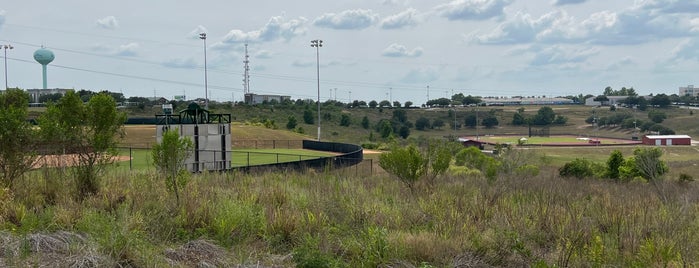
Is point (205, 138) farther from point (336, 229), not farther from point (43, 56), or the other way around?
point (43, 56)

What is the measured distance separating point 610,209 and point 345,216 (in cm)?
492

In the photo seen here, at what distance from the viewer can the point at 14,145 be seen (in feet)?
46.5

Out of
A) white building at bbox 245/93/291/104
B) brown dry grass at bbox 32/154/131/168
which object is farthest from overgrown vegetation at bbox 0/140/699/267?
white building at bbox 245/93/291/104

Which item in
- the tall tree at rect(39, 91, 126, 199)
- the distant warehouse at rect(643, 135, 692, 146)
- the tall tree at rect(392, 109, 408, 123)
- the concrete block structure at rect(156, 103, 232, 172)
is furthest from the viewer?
the tall tree at rect(392, 109, 408, 123)

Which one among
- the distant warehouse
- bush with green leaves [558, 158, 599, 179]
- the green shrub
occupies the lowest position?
the distant warehouse

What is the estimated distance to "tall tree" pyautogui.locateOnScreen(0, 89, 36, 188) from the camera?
1395 centimetres

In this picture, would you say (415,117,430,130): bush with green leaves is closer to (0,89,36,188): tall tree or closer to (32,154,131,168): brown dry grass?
(32,154,131,168): brown dry grass

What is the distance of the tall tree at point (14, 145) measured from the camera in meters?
13.9

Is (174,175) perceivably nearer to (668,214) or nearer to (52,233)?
(52,233)

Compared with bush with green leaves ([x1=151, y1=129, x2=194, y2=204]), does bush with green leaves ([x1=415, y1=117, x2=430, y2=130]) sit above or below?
below

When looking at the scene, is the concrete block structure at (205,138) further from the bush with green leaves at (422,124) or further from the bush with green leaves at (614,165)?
the bush with green leaves at (422,124)

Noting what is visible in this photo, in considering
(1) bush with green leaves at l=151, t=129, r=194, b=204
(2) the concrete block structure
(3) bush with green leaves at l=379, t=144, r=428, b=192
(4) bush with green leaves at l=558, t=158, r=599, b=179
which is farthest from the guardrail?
(4) bush with green leaves at l=558, t=158, r=599, b=179

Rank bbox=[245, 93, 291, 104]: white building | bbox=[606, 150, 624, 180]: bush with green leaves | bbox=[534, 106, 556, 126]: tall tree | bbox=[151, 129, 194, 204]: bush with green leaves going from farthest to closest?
bbox=[534, 106, 556, 126]: tall tree, bbox=[245, 93, 291, 104]: white building, bbox=[606, 150, 624, 180]: bush with green leaves, bbox=[151, 129, 194, 204]: bush with green leaves

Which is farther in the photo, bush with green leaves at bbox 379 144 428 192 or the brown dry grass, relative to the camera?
bush with green leaves at bbox 379 144 428 192
